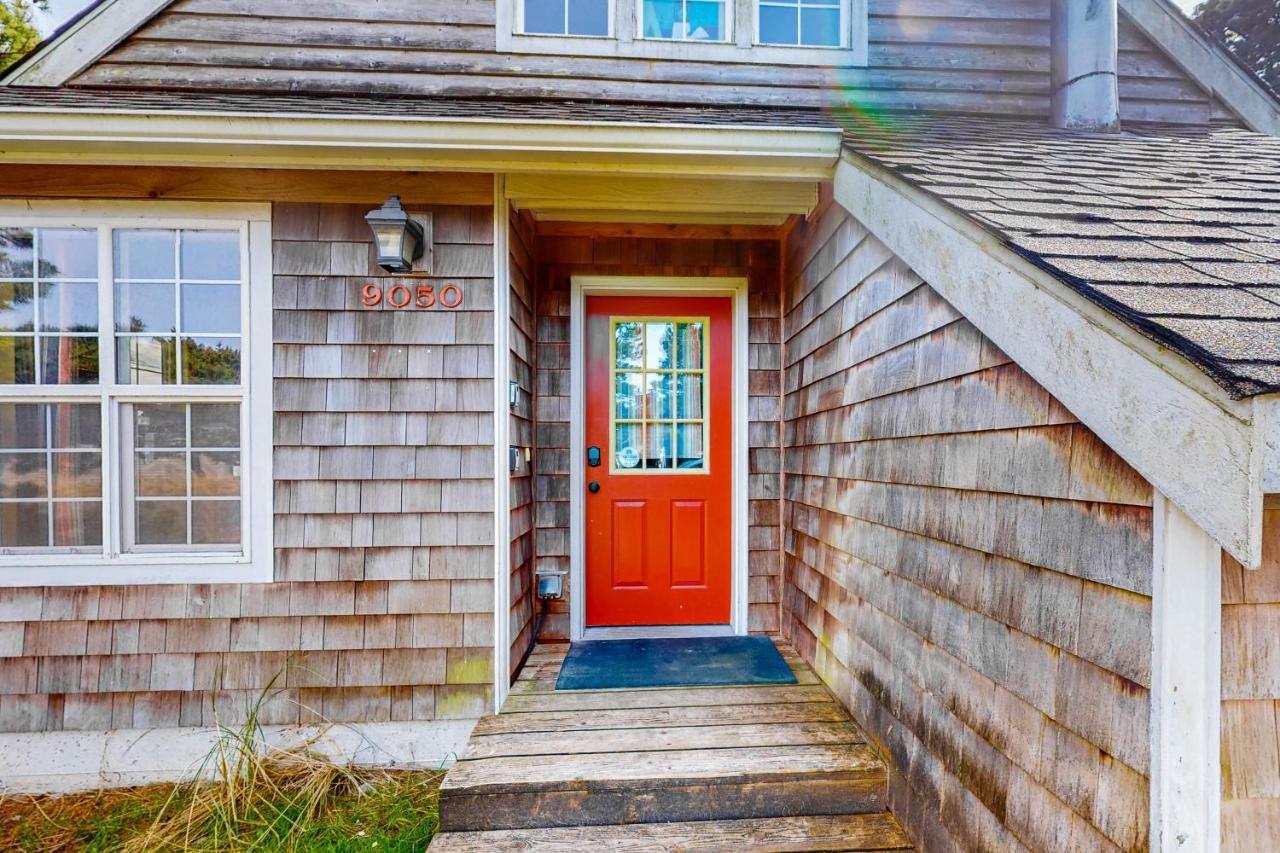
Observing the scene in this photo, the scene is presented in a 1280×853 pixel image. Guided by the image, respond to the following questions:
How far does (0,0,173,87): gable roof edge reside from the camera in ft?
8.10

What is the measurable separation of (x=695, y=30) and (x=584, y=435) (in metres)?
2.02

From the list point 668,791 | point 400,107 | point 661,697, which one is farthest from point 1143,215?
point 400,107

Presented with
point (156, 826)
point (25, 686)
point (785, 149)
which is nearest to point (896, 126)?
point (785, 149)

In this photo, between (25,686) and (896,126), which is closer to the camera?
(25,686)

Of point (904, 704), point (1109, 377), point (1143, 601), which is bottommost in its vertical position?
point (904, 704)

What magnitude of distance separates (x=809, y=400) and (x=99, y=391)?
2.82 metres

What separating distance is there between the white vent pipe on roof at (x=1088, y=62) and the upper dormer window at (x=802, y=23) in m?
0.96

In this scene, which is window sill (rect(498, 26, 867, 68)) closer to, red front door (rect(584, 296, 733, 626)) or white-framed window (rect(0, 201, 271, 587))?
red front door (rect(584, 296, 733, 626))

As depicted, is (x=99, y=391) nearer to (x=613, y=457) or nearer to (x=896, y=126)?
(x=613, y=457)

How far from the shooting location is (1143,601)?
3.13 ft

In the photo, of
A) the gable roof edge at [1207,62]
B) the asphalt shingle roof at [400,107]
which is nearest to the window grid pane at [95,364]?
the asphalt shingle roof at [400,107]

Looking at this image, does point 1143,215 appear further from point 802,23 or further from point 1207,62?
point 1207,62

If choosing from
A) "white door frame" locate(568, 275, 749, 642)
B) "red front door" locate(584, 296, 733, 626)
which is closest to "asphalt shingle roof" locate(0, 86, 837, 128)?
"white door frame" locate(568, 275, 749, 642)

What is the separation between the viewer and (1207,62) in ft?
9.36
